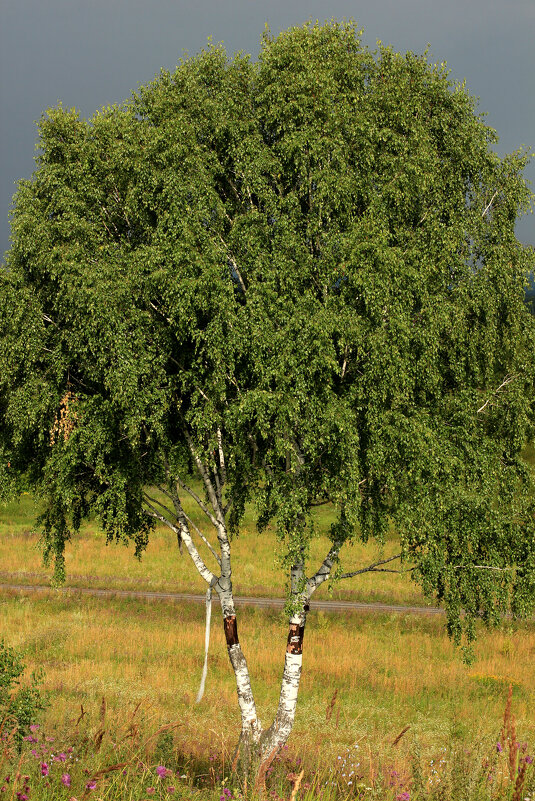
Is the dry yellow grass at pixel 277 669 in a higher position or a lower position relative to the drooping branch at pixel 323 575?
lower

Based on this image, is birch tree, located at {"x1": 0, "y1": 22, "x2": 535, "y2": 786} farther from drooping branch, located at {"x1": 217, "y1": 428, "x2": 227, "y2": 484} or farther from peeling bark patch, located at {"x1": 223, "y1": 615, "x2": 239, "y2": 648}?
peeling bark patch, located at {"x1": 223, "y1": 615, "x2": 239, "y2": 648}

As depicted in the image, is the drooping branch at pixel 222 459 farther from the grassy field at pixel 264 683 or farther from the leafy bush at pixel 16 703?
the leafy bush at pixel 16 703

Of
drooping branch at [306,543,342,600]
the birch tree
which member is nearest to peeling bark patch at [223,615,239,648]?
the birch tree

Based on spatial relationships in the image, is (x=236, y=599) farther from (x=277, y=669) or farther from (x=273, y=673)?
(x=273, y=673)

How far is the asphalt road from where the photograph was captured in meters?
36.2

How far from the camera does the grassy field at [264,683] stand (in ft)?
35.1

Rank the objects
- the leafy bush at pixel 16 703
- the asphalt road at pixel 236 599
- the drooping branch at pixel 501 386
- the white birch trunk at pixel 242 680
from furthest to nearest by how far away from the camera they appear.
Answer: the asphalt road at pixel 236 599 < the white birch trunk at pixel 242 680 < the drooping branch at pixel 501 386 < the leafy bush at pixel 16 703

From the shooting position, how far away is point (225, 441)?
15.7 meters

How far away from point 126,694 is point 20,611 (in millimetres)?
15163

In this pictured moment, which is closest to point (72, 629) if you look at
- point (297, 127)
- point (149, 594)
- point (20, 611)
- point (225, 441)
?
point (20, 611)

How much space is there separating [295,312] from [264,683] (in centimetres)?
1587

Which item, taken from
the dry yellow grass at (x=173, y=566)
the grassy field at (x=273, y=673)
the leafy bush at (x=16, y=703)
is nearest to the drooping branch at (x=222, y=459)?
the grassy field at (x=273, y=673)

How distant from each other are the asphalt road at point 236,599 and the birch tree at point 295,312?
21147 mm

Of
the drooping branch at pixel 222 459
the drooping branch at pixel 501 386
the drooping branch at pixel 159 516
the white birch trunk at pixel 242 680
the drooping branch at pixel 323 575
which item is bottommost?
the white birch trunk at pixel 242 680
